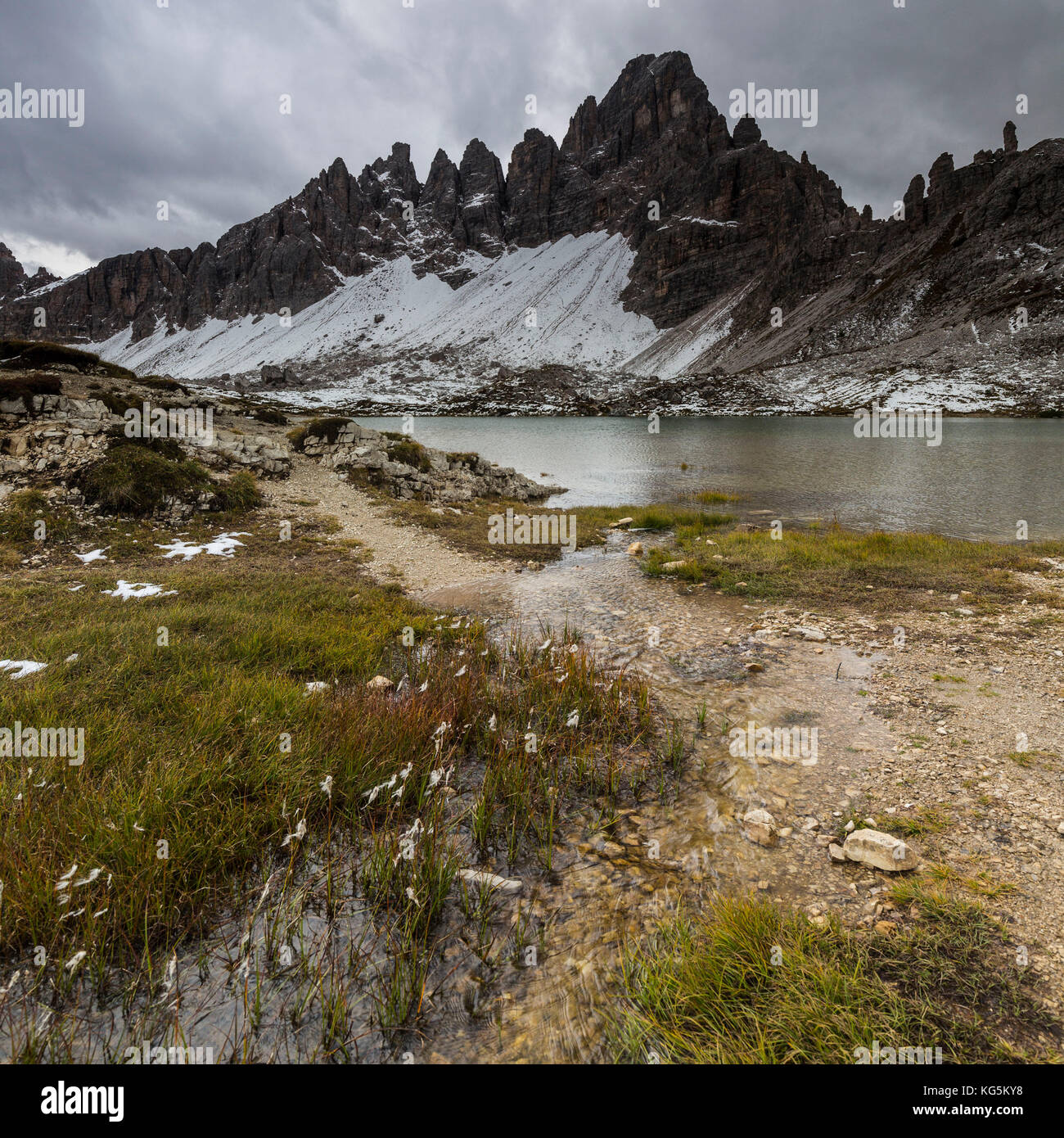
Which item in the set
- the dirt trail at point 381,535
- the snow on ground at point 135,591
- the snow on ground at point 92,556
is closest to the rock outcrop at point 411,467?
the dirt trail at point 381,535

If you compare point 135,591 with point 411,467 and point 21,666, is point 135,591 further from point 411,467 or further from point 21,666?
point 411,467

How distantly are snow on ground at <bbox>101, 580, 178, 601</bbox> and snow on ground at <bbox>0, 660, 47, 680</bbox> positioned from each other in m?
3.35

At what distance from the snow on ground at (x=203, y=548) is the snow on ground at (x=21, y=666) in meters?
6.95

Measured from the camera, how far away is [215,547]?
14.0 m

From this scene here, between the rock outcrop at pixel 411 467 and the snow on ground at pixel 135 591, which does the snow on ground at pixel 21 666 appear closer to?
the snow on ground at pixel 135 591

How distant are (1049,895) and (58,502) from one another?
65.5ft

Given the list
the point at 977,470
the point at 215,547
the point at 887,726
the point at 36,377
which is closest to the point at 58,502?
the point at 215,547

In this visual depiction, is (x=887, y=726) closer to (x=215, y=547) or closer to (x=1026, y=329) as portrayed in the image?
(x=215, y=547)

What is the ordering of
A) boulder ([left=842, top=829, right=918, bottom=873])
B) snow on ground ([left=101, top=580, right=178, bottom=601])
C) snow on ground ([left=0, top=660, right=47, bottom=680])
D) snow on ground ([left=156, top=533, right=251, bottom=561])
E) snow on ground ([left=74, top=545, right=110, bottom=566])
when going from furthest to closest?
snow on ground ([left=156, top=533, right=251, bottom=561]), snow on ground ([left=74, top=545, right=110, bottom=566]), snow on ground ([left=101, top=580, right=178, bottom=601]), snow on ground ([left=0, top=660, right=47, bottom=680]), boulder ([left=842, top=829, right=918, bottom=873])

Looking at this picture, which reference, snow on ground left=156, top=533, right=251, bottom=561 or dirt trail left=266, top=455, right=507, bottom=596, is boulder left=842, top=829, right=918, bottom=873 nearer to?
dirt trail left=266, top=455, right=507, bottom=596

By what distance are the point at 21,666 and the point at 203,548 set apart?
8297 mm

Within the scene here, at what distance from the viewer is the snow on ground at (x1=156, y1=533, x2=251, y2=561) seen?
13227 mm

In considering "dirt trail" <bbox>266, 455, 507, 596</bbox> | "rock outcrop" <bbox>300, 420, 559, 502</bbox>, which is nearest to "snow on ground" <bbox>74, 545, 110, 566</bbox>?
"dirt trail" <bbox>266, 455, 507, 596</bbox>

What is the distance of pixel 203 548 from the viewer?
13953 mm
